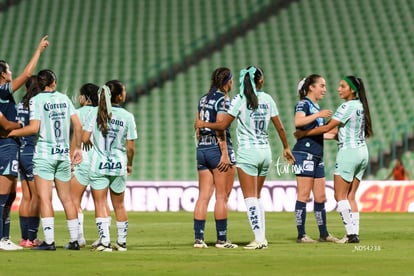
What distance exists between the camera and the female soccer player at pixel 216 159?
13.7 meters

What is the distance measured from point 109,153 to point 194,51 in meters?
21.4

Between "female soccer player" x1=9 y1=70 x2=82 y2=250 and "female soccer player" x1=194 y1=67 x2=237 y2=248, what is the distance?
1583mm

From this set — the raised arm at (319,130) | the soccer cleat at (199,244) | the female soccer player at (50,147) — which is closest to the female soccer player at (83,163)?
the female soccer player at (50,147)

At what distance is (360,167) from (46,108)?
14.1ft

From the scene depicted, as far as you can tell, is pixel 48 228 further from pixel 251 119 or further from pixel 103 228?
pixel 251 119

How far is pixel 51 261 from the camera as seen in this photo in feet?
38.7

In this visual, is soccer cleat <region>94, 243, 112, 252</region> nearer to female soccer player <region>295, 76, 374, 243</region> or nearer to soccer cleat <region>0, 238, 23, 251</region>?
soccer cleat <region>0, 238, 23, 251</region>

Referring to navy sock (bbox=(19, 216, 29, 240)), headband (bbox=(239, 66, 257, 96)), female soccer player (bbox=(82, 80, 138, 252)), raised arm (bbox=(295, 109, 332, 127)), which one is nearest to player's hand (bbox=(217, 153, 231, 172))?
headband (bbox=(239, 66, 257, 96))

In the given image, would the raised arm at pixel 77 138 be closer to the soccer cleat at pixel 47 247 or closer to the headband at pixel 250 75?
the soccer cleat at pixel 47 247

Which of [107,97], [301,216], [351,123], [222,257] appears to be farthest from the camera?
[301,216]

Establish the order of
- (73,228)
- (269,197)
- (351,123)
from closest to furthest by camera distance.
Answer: (73,228), (351,123), (269,197)

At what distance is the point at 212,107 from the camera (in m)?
13.7

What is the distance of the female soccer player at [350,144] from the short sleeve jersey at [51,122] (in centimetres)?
362

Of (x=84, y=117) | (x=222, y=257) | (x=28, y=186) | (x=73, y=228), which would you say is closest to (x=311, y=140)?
(x=84, y=117)
